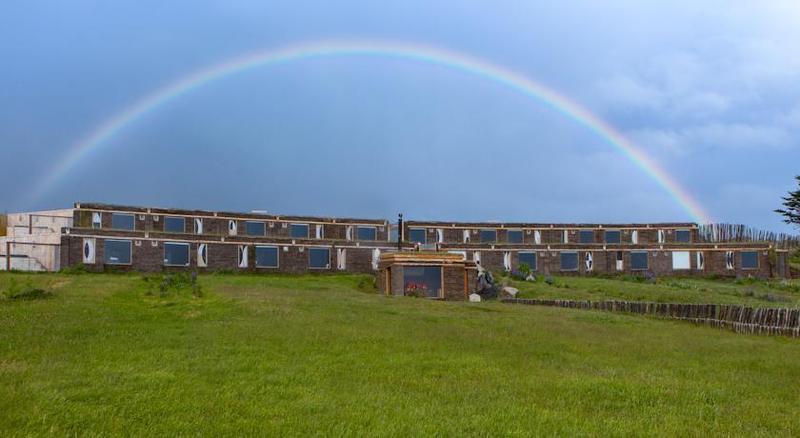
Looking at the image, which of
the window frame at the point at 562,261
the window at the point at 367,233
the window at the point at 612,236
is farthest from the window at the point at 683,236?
the window at the point at 367,233

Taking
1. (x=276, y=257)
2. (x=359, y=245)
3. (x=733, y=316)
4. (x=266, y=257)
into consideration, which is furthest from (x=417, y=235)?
(x=733, y=316)

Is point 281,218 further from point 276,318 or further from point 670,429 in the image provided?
point 670,429

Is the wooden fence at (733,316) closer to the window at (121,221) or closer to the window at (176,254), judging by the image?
the window at (176,254)

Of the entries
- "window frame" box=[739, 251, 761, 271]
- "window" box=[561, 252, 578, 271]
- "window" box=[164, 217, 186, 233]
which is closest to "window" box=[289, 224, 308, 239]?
"window" box=[164, 217, 186, 233]

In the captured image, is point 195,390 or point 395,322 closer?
point 195,390

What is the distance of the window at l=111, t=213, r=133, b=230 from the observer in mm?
57844

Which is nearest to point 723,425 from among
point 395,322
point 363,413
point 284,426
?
point 363,413

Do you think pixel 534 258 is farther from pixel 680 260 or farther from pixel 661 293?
pixel 661 293

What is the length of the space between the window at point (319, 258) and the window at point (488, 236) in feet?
64.9

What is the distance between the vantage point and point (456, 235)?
72812mm

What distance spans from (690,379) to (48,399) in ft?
34.4

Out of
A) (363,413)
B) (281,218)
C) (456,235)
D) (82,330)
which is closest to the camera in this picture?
(363,413)

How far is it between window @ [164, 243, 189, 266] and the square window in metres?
24.3

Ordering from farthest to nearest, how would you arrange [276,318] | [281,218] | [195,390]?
[281,218], [276,318], [195,390]
